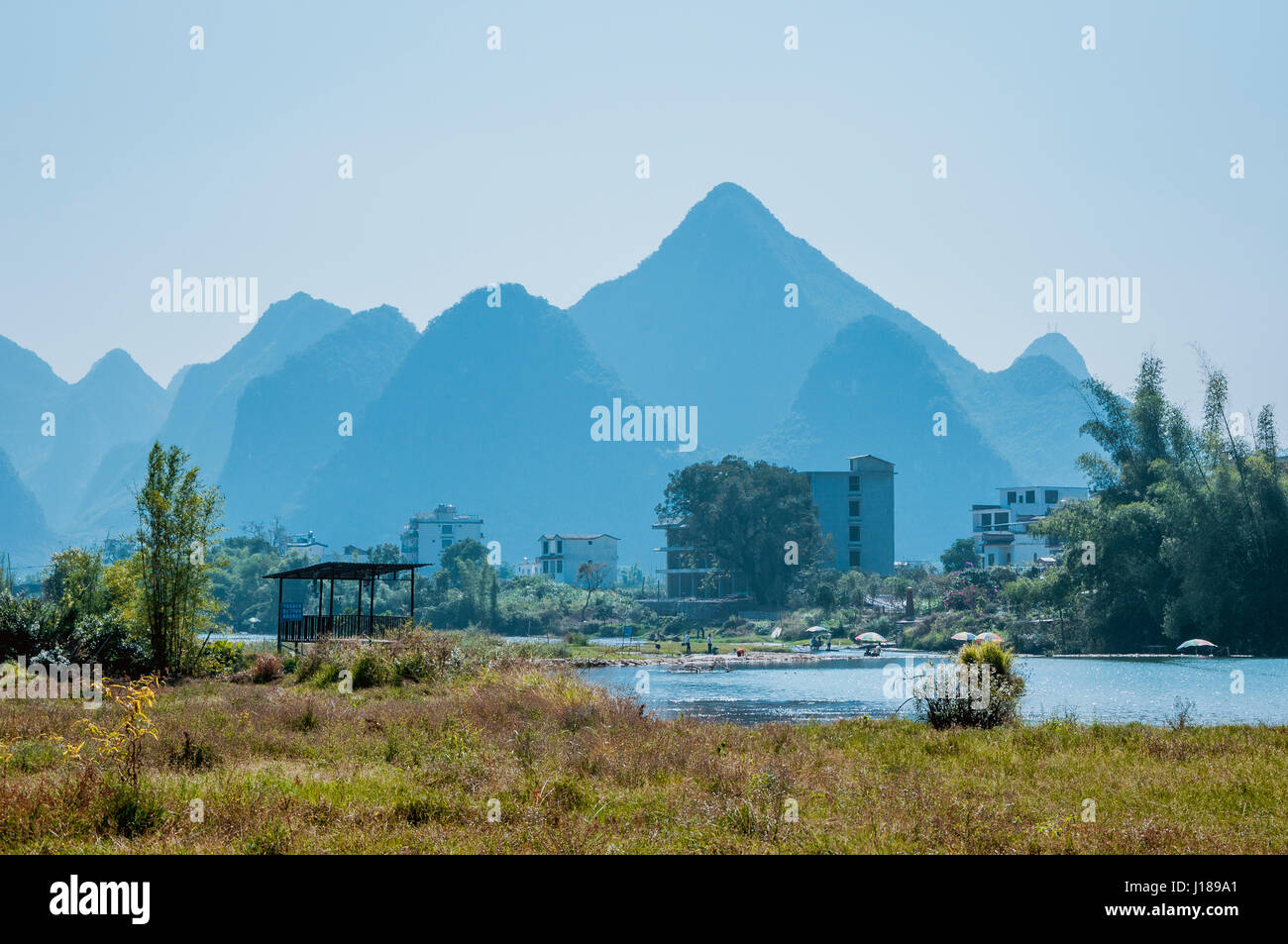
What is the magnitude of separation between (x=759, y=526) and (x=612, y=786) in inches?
4117

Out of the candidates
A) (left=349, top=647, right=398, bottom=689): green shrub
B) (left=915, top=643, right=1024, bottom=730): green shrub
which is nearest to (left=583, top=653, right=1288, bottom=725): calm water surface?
(left=915, top=643, right=1024, bottom=730): green shrub

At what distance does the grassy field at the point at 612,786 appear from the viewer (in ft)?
33.3

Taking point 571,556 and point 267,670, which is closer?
point 267,670

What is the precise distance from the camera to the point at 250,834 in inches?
399

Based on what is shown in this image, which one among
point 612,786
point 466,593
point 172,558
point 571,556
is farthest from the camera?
point 571,556

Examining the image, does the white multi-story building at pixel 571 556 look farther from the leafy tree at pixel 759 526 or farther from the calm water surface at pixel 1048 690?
the calm water surface at pixel 1048 690

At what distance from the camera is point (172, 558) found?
31656mm

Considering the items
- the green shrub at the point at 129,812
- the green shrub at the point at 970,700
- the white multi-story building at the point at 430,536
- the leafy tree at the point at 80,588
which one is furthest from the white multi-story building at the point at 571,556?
the green shrub at the point at 129,812

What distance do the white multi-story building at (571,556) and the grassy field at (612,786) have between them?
14607cm

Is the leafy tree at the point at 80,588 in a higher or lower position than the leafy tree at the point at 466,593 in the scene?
higher

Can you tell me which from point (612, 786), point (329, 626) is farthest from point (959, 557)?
point (612, 786)

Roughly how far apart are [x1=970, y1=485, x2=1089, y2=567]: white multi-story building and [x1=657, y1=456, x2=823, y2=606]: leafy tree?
18.3m

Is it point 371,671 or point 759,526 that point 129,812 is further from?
point 759,526
